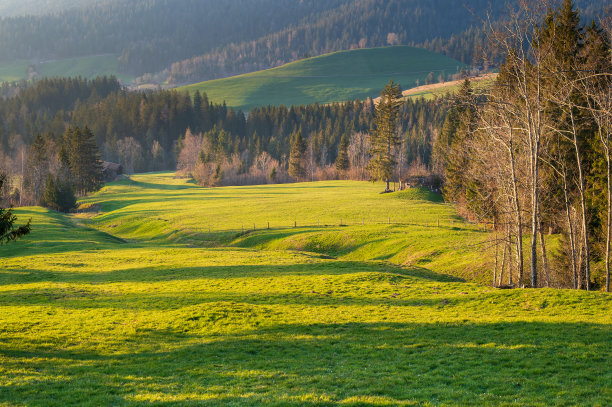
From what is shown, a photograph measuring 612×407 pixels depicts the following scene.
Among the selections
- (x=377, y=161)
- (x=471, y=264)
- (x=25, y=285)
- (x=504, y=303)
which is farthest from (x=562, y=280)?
(x=377, y=161)

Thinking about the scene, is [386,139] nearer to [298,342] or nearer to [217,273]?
[217,273]

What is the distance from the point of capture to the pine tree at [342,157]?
14876cm

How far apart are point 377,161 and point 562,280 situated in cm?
6226

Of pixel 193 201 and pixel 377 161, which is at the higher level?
pixel 377 161

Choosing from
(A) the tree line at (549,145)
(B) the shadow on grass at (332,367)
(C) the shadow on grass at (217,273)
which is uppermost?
(A) the tree line at (549,145)

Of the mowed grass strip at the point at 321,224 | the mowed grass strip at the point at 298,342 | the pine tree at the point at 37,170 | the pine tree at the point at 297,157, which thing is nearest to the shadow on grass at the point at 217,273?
the mowed grass strip at the point at 298,342

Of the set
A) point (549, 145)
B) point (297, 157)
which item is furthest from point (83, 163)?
point (549, 145)

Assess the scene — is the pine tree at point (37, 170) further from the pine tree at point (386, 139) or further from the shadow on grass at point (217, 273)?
the shadow on grass at point (217, 273)

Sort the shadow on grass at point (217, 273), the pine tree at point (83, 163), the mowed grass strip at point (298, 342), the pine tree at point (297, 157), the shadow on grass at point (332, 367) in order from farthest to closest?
1. the pine tree at point (297, 157)
2. the pine tree at point (83, 163)
3. the shadow on grass at point (217, 273)
4. the mowed grass strip at point (298, 342)
5. the shadow on grass at point (332, 367)

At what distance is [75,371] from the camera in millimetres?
16688

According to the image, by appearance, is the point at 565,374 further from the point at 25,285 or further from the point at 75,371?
the point at 25,285

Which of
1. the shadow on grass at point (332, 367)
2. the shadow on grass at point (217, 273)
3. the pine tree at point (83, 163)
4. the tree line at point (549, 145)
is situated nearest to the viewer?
the shadow on grass at point (332, 367)

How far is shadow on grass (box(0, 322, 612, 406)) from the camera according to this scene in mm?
13086

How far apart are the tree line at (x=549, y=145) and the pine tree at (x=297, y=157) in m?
113
